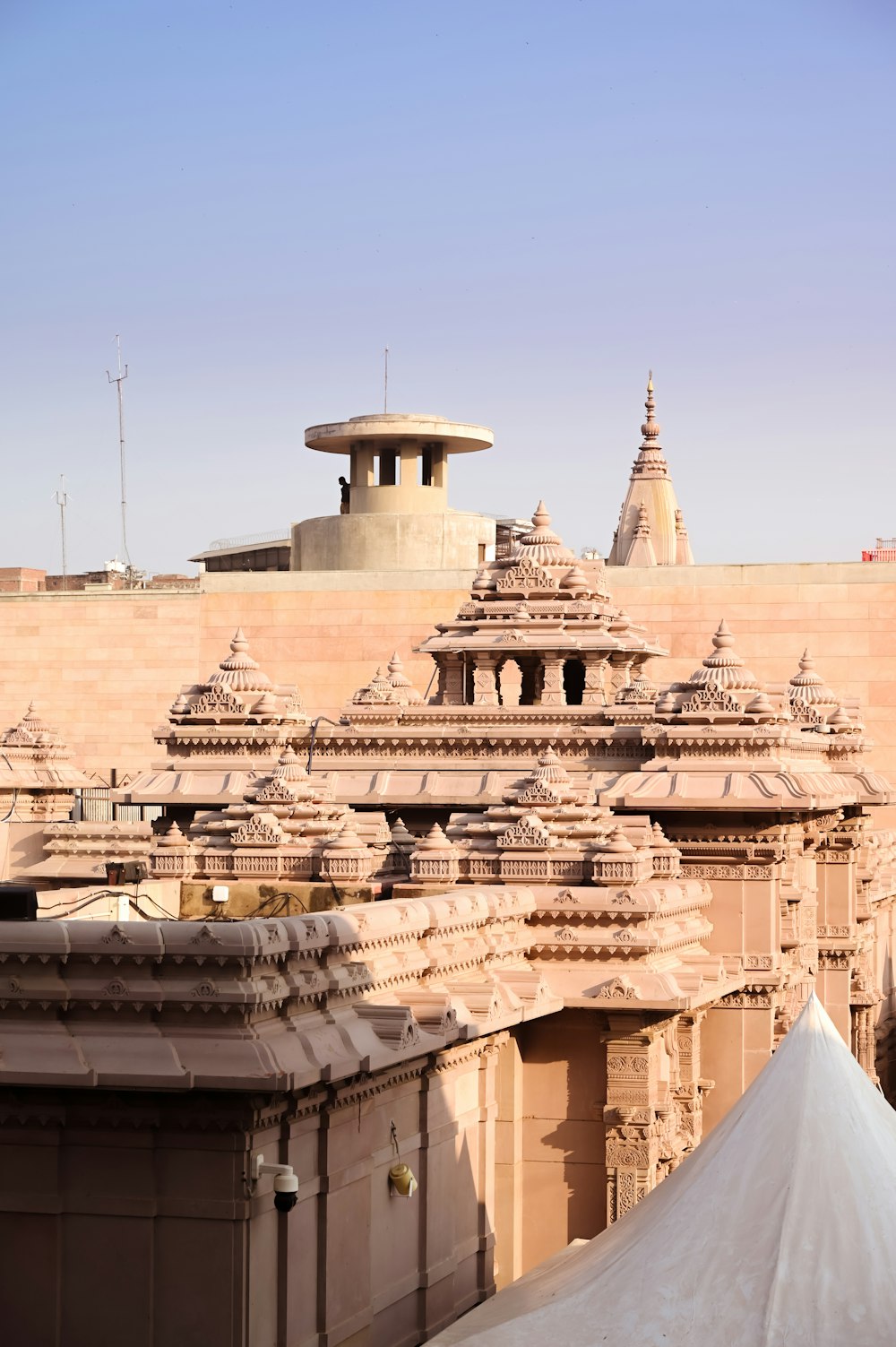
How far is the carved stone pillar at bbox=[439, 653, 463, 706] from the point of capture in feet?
142

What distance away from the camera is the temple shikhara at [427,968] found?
17.6 meters

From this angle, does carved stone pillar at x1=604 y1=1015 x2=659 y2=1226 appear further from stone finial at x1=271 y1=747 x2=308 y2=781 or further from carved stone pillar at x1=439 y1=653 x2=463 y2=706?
carved stone pillar at x1=439 y1=653 x2=463 y2=706

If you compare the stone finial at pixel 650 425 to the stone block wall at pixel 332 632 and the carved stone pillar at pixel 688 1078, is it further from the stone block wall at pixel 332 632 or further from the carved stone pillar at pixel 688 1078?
the carved stone pillar at pixel 688 1078

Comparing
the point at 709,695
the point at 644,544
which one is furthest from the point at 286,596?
the point at 709,695

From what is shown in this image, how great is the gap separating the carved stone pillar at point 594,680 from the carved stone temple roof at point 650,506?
35175mm

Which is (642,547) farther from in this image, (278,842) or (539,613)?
(278,842)

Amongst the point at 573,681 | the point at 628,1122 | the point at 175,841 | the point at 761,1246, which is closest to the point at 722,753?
the point at 573,681

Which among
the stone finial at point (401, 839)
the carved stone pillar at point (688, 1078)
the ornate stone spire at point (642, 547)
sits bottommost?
the carved stone pillar at point (688, 1078)

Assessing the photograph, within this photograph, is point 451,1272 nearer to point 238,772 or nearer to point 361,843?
point 361,843

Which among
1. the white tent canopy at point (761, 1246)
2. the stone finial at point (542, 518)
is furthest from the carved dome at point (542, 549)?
the white tent canopy at point (761, 1246)

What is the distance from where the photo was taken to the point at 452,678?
143ft

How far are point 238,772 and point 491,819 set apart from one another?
11.9 meters

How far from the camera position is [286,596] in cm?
6372

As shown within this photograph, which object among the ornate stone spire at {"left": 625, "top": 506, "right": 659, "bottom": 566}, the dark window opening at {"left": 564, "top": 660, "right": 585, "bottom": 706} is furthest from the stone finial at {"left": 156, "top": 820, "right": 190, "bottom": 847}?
the ornate stone spire at {"left": 625, "top": 506, "right": 659, "bottom": 566}
